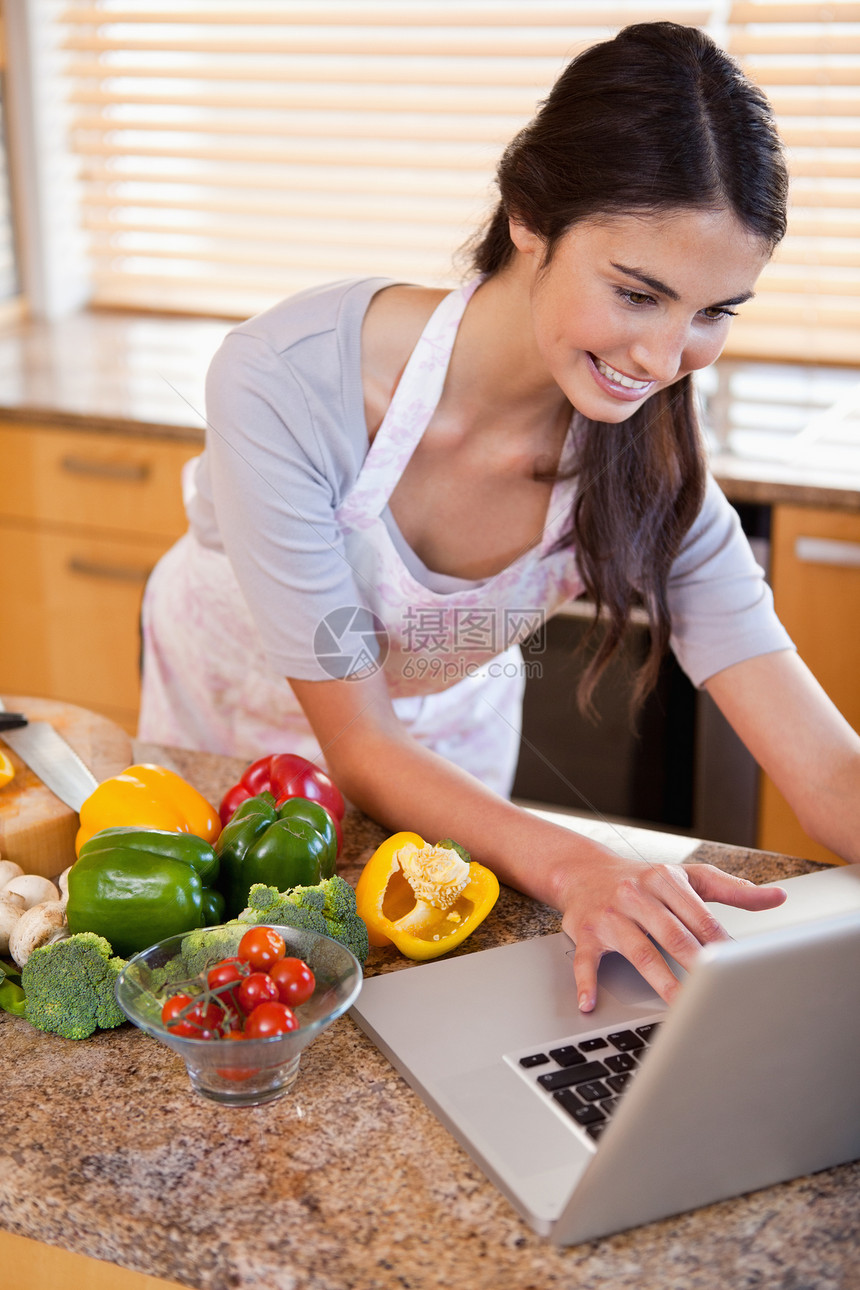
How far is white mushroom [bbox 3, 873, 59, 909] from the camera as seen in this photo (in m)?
0.88

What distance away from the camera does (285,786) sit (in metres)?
0.98

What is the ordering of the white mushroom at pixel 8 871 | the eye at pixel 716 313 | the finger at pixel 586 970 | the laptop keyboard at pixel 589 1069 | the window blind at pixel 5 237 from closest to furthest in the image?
the laptop keyboard at pixel 589 1069, the finger at pixel 586 970, the white mushroom at pixel 8 871, the eye at pixel 716 313, the window blind at pixel 5 237

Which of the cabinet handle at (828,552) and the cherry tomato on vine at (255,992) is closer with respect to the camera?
the cherry tomato on vine at (255,992)

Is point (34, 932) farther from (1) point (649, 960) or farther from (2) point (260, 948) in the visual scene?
(1) point (649, 960)

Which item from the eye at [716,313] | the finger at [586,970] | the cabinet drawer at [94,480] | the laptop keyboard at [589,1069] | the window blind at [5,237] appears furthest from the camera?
the window blind at [5,237]

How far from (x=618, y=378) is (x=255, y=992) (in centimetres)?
60

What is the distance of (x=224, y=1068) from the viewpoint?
2.31 feet

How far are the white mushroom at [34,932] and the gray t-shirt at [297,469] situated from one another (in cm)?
37

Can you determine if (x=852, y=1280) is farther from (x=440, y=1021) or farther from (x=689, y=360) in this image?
(x=689, y=360)

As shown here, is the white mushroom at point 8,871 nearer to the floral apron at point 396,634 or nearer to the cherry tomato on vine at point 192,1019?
the cherry tomato on vine at point 192,1019

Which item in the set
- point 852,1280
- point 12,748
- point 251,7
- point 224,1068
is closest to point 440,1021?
point 224,1068

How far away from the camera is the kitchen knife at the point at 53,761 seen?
1011mm

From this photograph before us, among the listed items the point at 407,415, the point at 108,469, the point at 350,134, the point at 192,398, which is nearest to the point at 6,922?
the point at 407,415

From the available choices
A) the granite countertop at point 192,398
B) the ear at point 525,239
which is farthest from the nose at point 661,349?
the granite countertop at point 192,398
